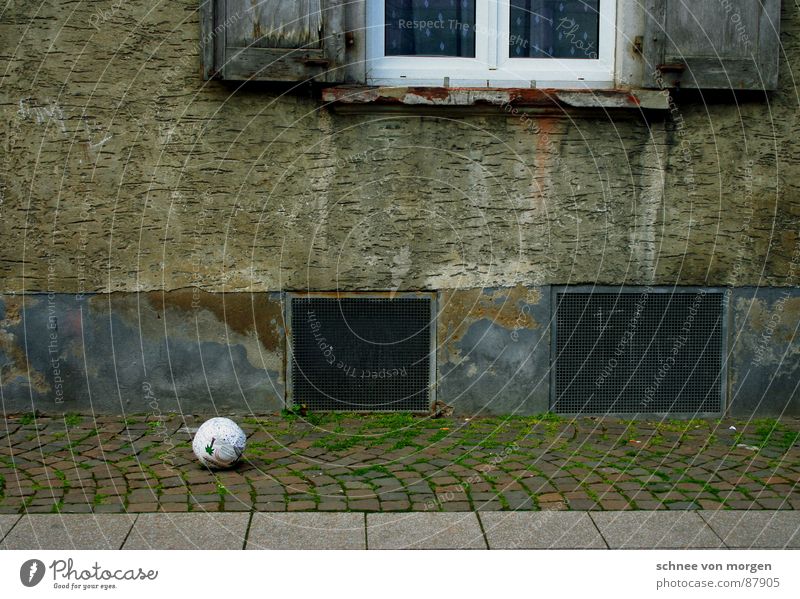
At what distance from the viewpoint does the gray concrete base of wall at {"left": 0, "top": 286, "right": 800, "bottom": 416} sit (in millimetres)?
6484

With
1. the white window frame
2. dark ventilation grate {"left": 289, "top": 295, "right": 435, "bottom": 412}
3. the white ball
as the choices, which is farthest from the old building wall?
the white ball

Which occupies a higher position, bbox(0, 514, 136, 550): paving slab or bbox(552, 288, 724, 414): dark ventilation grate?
bbox(552, 288, 724, 414): dark ventilation grate

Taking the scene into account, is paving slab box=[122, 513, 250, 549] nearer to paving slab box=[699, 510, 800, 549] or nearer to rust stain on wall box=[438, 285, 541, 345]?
paving slab box=[699, 510, 800, 549]

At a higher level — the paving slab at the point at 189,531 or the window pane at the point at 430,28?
the window pane at the point at 430,28

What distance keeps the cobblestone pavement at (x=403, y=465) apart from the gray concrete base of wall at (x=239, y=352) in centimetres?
16

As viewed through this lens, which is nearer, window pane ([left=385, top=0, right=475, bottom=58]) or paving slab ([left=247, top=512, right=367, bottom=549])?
paving slab ([left=247, top=512, right=367, bottom=549])

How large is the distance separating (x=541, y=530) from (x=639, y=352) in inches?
110

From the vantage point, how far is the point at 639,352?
6848 mm

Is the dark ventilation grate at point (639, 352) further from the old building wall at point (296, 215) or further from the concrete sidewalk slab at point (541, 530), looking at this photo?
the concrete sidewalk slab at point (541, 530)

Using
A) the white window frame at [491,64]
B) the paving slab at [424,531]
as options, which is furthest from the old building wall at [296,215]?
the paving slab at [424,531]

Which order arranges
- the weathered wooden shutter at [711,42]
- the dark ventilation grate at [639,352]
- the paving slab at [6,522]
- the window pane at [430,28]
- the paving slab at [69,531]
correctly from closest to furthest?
1. the paving slab at [69,531]
2. the paving slab at [6,522]
3. the weathered wooden shutter at [711,42]
4. the window pane at [430,28]
5. the dark ventilation grate at [639,352]

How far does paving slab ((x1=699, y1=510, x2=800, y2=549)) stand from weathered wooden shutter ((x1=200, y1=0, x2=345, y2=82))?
12.3 feet

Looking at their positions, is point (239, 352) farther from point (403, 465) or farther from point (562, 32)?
point (562, 32)

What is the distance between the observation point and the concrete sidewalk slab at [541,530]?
420 centimetres
